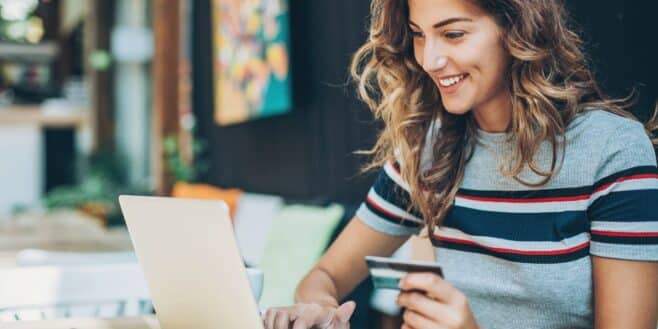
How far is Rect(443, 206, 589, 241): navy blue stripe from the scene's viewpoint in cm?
139

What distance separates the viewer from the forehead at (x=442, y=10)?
142 cm

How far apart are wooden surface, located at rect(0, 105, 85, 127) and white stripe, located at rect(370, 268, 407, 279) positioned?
912 centimetres

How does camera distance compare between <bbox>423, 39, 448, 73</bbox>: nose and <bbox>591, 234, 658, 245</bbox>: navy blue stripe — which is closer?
<bbox>591, 234, 658, 245</bbox>: navy blue stripe

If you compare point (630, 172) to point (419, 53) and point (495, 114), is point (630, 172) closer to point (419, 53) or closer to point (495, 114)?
point (495, 114)

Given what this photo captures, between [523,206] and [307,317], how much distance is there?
441mm

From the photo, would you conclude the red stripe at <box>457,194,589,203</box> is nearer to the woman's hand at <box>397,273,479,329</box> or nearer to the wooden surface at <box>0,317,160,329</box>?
the woman's hand at <box>397,273,479,329</box>

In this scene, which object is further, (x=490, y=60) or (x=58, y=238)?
(x=58, y=238)

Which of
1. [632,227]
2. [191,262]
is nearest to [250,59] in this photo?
[632,227]

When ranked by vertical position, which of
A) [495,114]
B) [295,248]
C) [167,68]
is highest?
[495,114]

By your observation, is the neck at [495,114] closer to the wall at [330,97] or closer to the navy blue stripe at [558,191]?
the navy blue stripe at [558,191]

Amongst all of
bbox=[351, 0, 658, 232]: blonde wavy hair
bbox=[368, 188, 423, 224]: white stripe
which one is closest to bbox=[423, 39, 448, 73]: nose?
bbox=[351, 0, 658, 232]: blonde wavy hair

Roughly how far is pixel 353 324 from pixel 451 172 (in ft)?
4.99

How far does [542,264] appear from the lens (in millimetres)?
1411

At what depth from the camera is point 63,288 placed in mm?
1533
